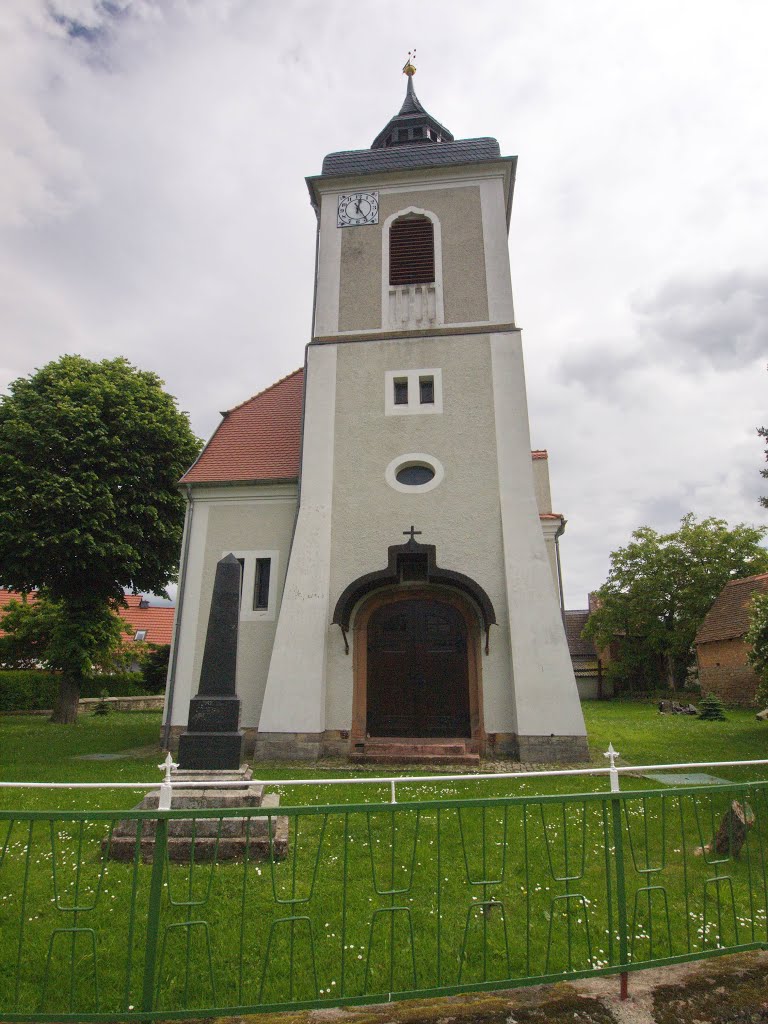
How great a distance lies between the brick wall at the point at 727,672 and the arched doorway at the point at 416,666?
19361mm

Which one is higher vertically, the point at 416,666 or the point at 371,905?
the point at 416,666

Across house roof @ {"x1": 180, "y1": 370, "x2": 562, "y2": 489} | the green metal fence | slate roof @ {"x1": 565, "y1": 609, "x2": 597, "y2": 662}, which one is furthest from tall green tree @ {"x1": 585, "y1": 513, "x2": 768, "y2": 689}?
the green metal fence

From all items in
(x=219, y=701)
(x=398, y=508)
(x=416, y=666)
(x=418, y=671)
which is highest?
(x=398, y=508)

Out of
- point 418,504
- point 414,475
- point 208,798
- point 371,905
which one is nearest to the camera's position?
point 371,905

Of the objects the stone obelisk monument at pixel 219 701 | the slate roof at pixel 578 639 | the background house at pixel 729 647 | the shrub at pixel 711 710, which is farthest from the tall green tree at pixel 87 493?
the slate roof at pixel 578 639

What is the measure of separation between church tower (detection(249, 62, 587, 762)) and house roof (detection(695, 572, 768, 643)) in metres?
20.1

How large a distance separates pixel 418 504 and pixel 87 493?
10.8 metres

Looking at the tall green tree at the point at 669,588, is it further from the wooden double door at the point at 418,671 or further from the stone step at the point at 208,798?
the stone step at the point at 208,798

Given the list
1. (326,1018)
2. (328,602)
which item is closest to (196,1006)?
(326,1018)

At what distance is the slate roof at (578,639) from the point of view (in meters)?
46.8

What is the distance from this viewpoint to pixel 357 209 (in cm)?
1691

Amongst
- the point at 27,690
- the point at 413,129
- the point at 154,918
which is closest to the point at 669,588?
the point at 413,129

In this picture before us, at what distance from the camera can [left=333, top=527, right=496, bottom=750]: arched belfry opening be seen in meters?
12.7

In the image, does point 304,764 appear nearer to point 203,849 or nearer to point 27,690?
point 203,849
